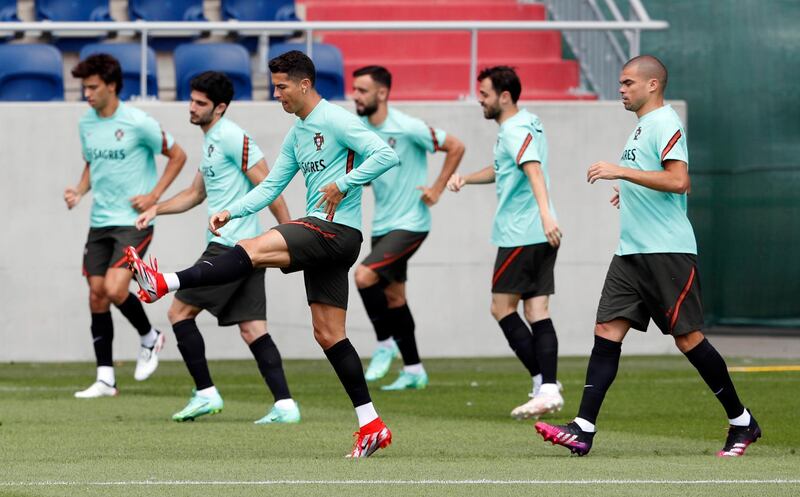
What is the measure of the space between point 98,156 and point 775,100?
781 centimetres

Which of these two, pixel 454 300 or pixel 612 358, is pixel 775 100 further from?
pixel 612 358

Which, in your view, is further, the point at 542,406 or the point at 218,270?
the point at 542,406

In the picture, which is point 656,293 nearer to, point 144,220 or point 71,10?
point 144,220

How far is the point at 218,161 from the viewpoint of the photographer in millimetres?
9336

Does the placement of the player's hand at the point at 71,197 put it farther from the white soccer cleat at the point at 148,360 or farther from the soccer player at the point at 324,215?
the soccer player at the point at 324,215

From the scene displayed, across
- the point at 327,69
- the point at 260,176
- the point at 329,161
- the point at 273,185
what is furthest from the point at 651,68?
the point at 327,69

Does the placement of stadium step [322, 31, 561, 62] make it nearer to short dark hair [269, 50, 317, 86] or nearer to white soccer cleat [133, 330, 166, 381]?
white soccer cleat [133, 330, 166, 381]

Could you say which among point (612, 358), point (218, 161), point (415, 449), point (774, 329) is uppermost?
point (218, 161)

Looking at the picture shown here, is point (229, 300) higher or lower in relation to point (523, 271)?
lower

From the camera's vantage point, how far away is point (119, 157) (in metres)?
11.0

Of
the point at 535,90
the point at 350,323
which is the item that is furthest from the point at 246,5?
the point at 350,323

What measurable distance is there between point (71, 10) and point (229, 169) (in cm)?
792

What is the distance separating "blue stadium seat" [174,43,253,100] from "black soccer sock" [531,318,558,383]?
20.3 ft

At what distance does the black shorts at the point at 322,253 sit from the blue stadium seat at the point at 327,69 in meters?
7.45
